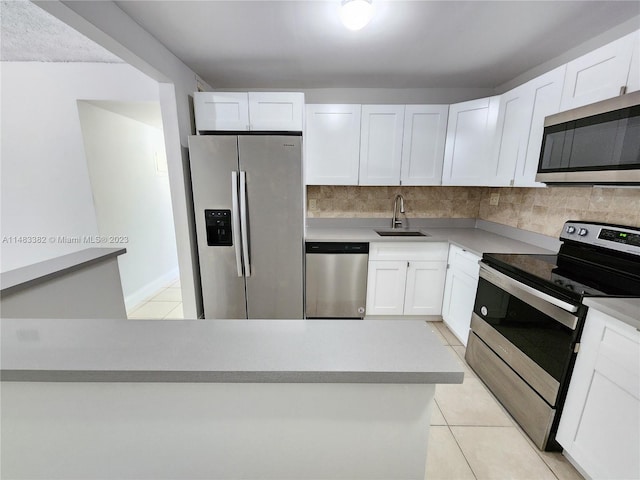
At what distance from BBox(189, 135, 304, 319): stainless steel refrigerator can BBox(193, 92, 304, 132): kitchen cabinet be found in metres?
0.31

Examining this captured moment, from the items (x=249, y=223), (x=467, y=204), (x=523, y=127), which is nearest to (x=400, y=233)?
(x=467, y=204)

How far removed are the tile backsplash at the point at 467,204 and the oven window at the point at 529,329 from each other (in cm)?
88

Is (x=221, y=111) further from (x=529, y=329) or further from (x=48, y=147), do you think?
(x=529, y=329)

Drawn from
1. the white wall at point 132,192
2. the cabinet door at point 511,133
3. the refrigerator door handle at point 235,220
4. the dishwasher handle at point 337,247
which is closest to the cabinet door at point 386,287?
the dishwasher handle at point 337,247

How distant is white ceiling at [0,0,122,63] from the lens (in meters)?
1.56

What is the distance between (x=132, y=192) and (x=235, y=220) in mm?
1813

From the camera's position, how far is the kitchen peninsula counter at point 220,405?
1.92 ft

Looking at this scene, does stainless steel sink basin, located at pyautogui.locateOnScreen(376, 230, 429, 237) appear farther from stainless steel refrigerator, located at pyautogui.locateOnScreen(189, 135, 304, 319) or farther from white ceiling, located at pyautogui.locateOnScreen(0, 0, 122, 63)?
white ceiling, located at pyautogui.locateOnScreen(0, 0, 122, 63)

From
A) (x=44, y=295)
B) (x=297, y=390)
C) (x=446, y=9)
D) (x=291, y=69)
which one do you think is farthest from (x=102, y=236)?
(x=446, y=9)

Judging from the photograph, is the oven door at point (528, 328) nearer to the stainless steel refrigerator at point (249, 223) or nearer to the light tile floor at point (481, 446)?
the light tile floor at point (481, 446)

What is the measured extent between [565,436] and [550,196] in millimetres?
1654

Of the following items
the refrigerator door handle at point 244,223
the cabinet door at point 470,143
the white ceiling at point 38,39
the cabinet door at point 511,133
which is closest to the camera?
the white ceiling at point 38,39

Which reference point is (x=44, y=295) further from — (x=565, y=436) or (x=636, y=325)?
(x=565, y=436)

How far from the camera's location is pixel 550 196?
6.72 ft
